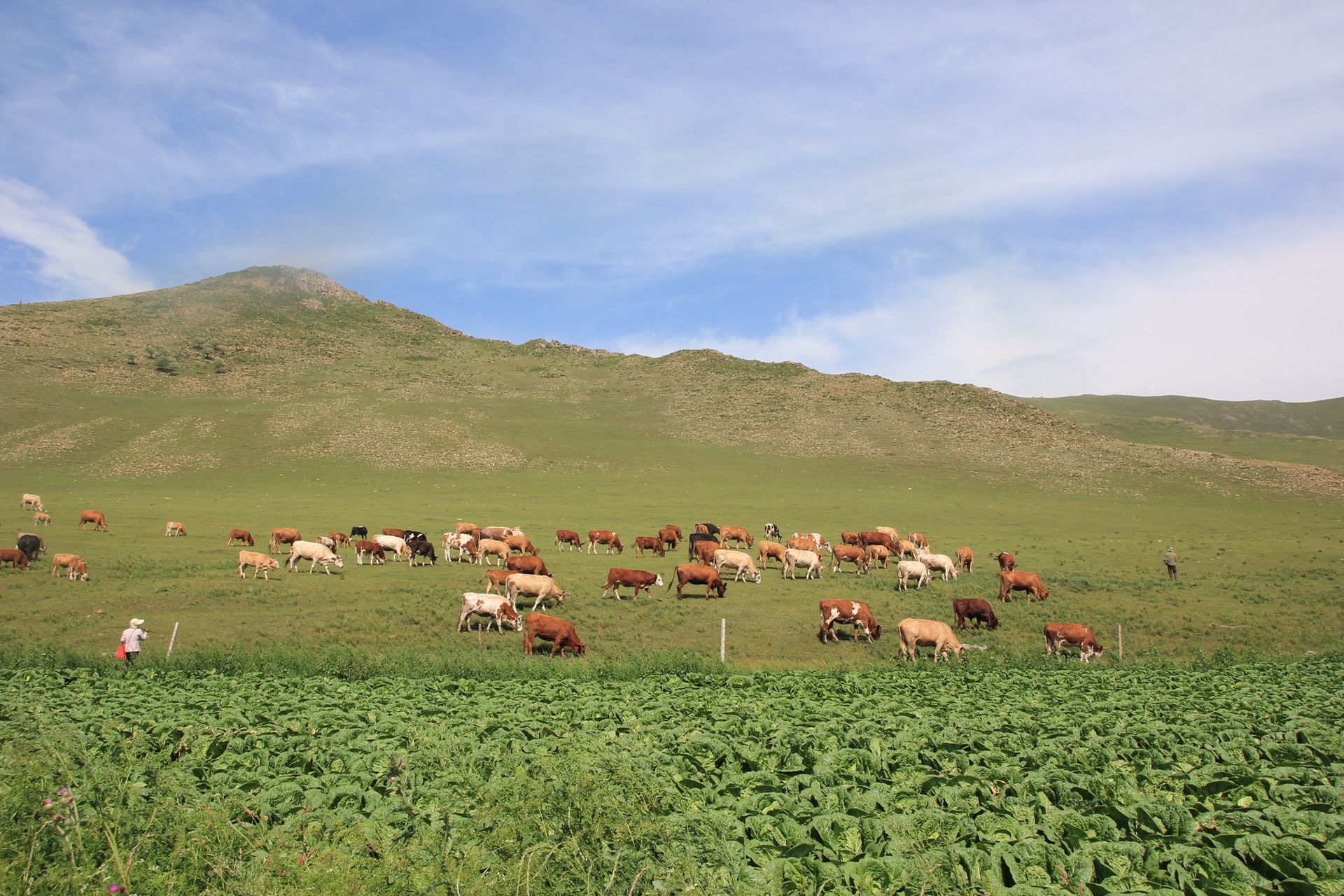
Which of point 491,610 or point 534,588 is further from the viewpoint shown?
point 534,588

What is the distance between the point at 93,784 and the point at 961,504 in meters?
52.4

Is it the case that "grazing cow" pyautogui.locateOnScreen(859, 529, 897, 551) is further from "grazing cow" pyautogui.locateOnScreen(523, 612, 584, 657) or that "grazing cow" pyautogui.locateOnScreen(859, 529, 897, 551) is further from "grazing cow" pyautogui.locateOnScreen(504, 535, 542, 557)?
"grazing cow" pyautogui.locateOnScreen(523, 612, 584, 657)

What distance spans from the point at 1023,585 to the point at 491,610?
18326 mm

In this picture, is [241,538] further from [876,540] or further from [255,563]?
[876,540]

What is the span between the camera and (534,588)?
22844mm

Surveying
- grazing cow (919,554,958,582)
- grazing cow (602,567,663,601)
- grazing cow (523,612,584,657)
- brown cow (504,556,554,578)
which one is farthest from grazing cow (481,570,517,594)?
grazing cow (919,554,958,582)

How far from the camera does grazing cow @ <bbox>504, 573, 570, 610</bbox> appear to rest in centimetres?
2277

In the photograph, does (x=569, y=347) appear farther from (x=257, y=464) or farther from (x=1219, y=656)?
(x=1219, y=656)

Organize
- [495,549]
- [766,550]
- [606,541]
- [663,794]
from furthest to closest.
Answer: [606,541] < [766,550] < [495,549] < [663,794]

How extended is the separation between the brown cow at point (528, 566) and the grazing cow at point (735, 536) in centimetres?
1179

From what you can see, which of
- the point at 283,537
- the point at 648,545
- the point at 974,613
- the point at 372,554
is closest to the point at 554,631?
the point at 974,613

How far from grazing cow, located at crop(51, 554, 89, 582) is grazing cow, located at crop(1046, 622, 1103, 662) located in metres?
29.2

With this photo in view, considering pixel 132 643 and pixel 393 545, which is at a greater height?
pixel 132 643

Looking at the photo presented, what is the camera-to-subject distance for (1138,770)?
28.2 feet
